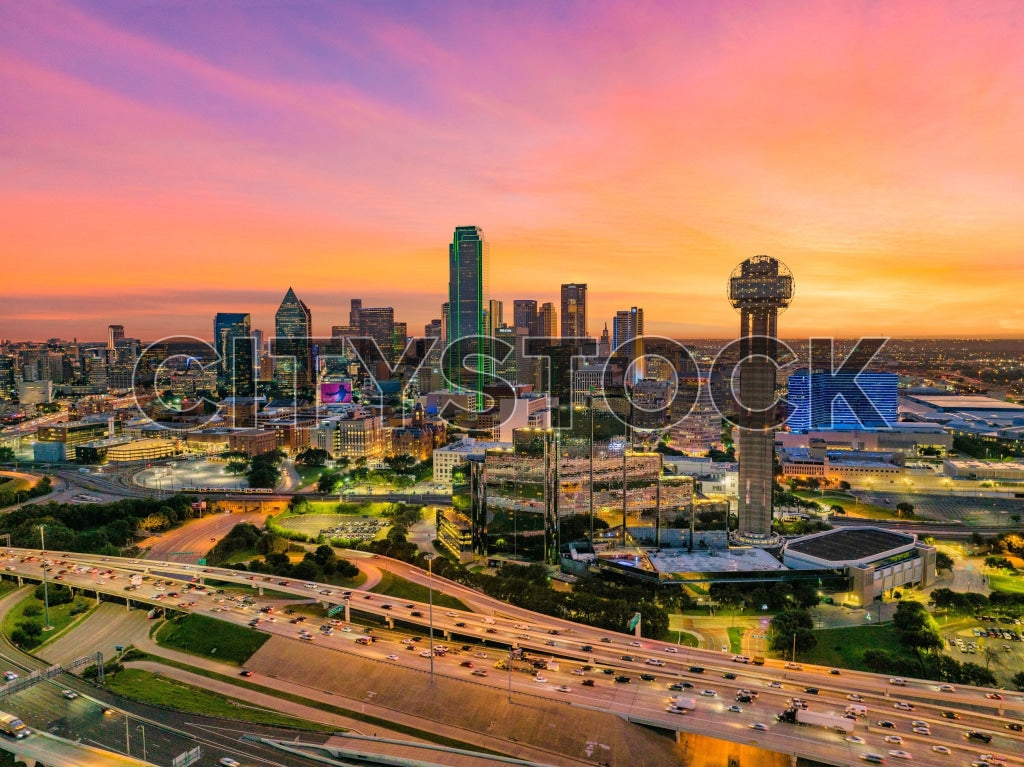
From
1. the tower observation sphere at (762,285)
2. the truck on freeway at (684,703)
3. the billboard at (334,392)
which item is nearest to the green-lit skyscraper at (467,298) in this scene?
the billboard at (334,392)

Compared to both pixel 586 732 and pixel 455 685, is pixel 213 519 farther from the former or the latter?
pixel 586 732

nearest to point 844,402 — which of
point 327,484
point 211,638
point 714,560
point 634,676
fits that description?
point 714,560

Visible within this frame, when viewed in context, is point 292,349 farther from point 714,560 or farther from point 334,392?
point 714,560

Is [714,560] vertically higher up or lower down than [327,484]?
higher up

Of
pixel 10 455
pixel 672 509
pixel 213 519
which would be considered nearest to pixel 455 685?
pixel 672 509

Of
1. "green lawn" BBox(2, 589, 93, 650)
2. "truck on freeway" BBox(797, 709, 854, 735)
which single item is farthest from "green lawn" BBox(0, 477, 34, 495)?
"truck on freeway" BBox(797, 709, 854, 735)

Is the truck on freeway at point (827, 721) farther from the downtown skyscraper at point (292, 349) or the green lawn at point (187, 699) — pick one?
the downtown skyscraper at point (292, 349)
